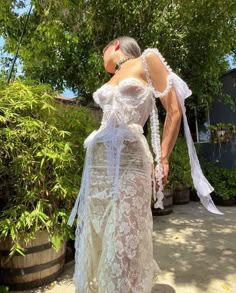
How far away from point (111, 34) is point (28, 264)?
4236 mm

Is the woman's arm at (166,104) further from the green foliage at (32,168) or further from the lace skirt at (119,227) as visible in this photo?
the green foliage at (32,168)

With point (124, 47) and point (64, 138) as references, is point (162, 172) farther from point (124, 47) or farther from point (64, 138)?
→ point (64, 138)

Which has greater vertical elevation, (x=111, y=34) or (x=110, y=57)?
(x=111, y=34)

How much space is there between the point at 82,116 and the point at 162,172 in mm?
1660

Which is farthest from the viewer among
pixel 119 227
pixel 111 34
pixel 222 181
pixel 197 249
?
pixel 222 181

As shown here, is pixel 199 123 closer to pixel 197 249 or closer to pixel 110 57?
pixel 197 249

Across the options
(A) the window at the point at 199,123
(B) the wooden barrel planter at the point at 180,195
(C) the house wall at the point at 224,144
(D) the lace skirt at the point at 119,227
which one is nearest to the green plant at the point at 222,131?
(C) the house wall at the point at 224,144

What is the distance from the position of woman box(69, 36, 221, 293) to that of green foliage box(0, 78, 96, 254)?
0.72 m

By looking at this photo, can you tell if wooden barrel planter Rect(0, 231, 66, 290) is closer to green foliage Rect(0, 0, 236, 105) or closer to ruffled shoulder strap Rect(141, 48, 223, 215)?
ruffled shoulder strap Rect(141, 48, 223, 215)

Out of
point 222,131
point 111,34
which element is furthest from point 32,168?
point 222,131

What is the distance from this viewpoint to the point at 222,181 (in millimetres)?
6586

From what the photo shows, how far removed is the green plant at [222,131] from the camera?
7.48 metres

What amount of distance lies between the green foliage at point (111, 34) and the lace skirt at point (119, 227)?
3520 mm

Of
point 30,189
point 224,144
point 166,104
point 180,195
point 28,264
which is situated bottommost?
point 28,264
